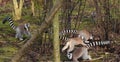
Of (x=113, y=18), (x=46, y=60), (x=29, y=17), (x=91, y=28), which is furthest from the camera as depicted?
(x=29, y=17)

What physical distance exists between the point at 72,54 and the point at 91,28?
10.4 feet

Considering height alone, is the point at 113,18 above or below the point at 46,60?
above

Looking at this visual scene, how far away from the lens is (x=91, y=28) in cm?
970

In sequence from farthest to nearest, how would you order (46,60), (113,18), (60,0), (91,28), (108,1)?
(91,28)
(113,18)
(108,1)
(46,60)
(60,0)

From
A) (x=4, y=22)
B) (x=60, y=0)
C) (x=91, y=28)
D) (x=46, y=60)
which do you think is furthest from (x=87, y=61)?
(x=60, y=0)

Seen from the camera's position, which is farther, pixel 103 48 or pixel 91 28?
pixel 91 28

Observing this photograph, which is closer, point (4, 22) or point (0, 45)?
point (0, 45)

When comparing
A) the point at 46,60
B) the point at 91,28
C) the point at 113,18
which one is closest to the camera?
the point at 46,60

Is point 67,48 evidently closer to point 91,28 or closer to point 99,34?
point 99,34

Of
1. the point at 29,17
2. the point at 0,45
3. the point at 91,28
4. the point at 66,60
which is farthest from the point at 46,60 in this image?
the point at 29,17

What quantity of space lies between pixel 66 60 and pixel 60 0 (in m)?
5.03

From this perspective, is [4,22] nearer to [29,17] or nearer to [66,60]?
[29,17]

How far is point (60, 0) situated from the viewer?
6.35 ft

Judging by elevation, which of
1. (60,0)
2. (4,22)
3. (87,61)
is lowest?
(87,61)
